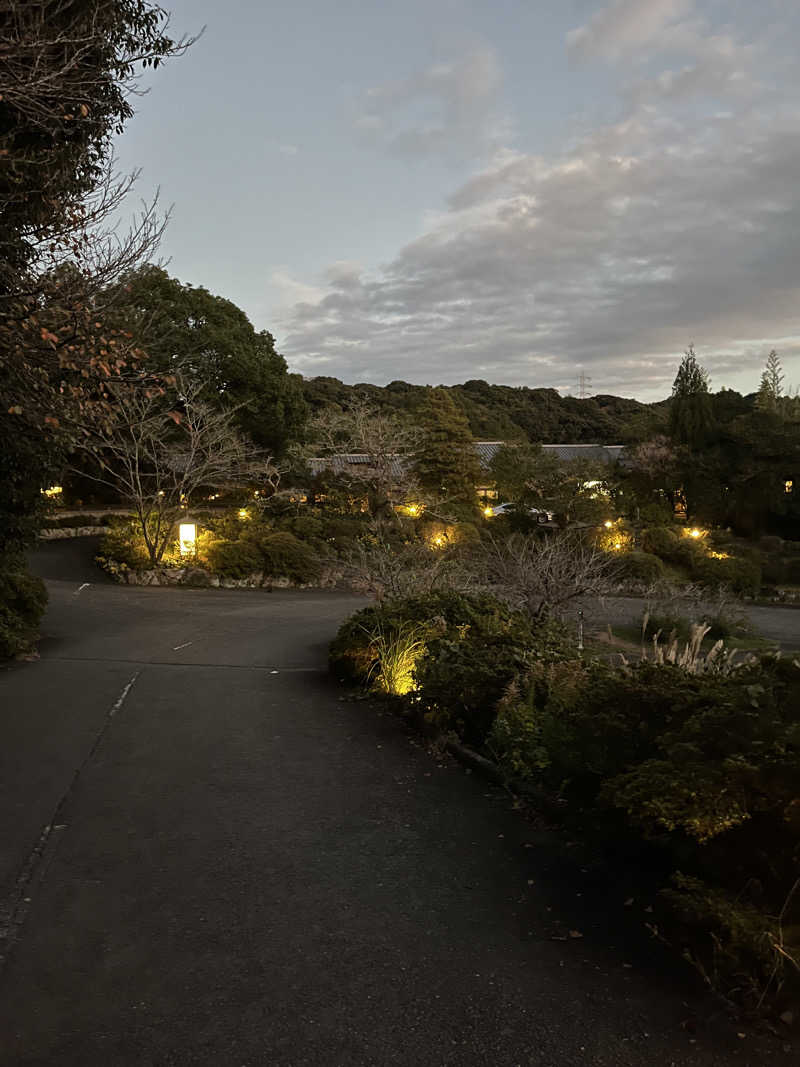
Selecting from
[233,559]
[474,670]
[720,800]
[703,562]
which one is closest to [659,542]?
[703,562]

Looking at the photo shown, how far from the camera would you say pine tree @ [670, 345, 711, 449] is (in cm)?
3500

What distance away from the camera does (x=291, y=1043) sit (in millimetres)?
2801

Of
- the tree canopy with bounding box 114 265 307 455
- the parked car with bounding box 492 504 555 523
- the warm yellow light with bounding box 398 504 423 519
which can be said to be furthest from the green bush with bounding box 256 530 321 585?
the parked car with bounding box 492 504 555 523

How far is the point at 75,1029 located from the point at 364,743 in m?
3.97

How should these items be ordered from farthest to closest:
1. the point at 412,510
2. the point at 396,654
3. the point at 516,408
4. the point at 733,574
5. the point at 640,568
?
the point at 516,408, the point at 412,510, the point at 733,574, the point at 640,568, the point at 396,654

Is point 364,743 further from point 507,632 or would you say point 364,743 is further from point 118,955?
point 118,955

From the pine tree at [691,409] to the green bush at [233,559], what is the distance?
23.2 meters

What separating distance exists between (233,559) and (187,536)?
4.82 ft

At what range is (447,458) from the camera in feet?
105

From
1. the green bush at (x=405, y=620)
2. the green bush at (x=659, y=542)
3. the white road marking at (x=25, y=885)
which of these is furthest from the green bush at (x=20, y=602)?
the green bush at (x=659, y=542)

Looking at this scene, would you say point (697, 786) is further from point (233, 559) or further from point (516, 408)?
point (516, 408)

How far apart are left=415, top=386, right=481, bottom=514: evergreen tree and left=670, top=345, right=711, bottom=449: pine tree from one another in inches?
428

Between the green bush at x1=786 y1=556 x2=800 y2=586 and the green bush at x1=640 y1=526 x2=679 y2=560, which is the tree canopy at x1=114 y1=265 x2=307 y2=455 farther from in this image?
the green bush at x1=786 y1=556 x2=800 y2=586

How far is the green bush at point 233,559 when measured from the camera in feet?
68.1
